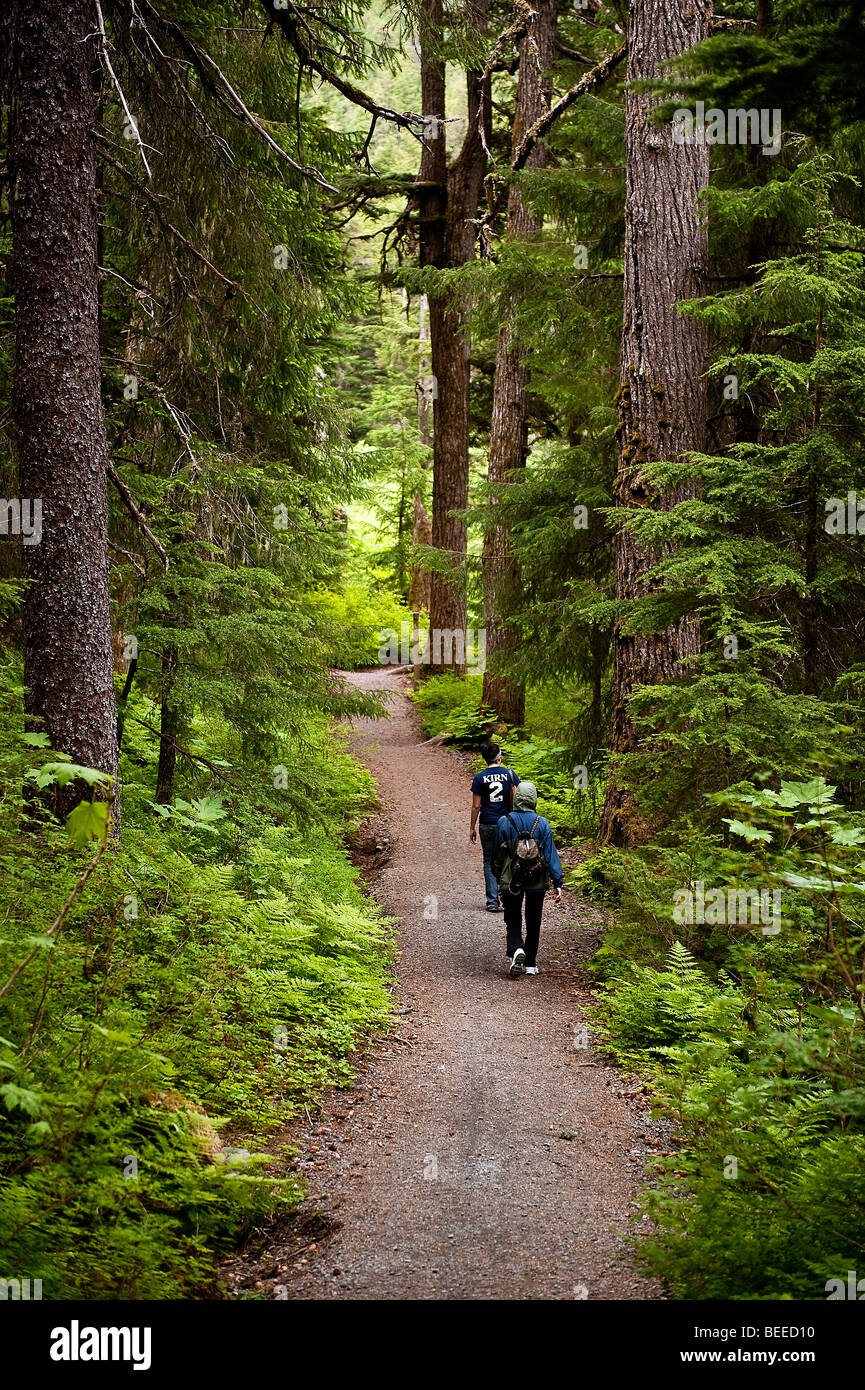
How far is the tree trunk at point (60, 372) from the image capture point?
6.03m

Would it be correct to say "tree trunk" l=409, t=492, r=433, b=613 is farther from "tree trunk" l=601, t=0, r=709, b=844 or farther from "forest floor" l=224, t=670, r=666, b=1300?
"forest floor" l=224, t=670, r=666, b=1300

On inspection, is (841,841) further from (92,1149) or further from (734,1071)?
(92,1149)

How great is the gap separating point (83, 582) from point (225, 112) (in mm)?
4635

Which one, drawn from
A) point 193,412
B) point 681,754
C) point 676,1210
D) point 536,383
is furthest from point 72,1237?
point 536,383

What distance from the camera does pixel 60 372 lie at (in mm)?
6164

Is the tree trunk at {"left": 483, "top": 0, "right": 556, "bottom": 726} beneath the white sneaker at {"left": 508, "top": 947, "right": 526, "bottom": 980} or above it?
above

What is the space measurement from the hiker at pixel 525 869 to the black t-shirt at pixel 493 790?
1.37 meters

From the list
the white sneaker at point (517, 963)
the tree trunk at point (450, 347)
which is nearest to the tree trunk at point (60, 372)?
the white sneaker at point (517, 963)

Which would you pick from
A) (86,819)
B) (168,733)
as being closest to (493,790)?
(168,733)

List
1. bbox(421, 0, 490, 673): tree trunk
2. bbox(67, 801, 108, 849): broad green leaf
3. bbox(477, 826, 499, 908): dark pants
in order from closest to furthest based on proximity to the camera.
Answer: bbox(67, 801, 108, 849): broad green leaf < bbox(477, 826, 499, 908): dark pants < bbox(421, 0, 490, 673): tree trunk

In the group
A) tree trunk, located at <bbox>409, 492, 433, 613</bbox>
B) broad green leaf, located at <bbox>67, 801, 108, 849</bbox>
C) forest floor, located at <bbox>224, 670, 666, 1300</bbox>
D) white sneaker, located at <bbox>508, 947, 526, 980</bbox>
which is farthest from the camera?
tree trunk, located at <bbox>409, 492, 433, 613</bbox>

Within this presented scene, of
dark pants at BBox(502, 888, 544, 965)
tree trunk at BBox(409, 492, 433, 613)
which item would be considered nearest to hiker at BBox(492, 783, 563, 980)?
dark pants at BBox(502, 888, 544, 965)

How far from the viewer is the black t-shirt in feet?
32.6

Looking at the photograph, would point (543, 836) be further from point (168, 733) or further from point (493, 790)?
point (168, 733)
